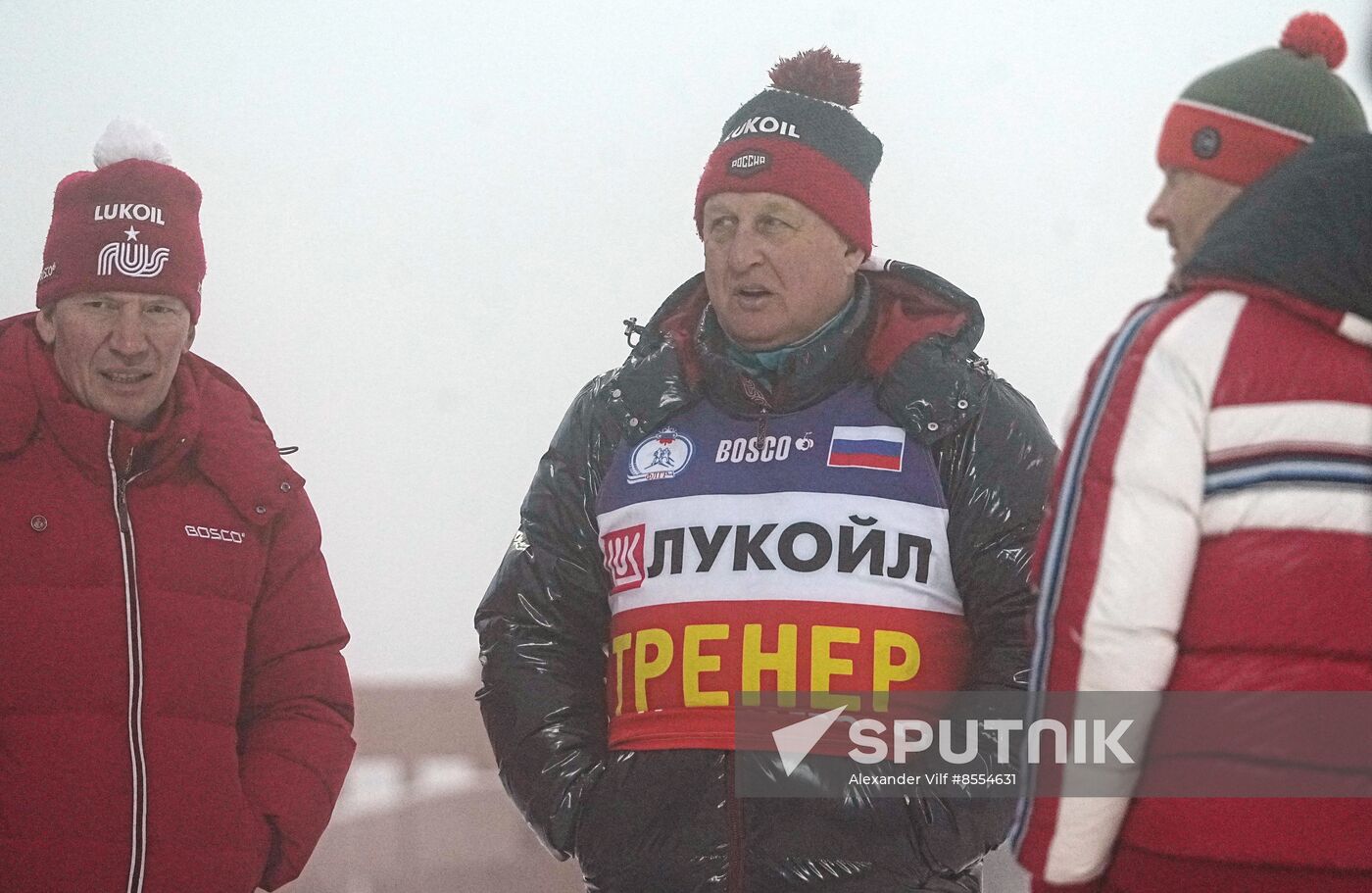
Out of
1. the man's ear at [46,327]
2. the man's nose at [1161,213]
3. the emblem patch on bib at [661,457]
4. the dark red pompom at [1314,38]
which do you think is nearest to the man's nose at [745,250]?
the emblem patch on bib at [661,457]

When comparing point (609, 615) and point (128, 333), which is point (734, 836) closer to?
point (609, 615)

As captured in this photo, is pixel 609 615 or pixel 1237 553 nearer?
pixel 1237 553

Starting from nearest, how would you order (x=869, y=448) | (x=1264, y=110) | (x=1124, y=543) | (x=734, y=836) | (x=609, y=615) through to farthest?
(x=1124, y=543) → (x=1264, y=110) → (x=734, y=836) → (x=869, y=448) → (x=609, y=615)

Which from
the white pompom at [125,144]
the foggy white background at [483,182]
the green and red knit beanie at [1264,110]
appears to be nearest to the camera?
the green and red knit beanie at [1264,110]

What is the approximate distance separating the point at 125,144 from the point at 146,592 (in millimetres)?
636

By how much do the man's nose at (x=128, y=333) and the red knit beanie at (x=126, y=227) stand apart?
1.2 inches

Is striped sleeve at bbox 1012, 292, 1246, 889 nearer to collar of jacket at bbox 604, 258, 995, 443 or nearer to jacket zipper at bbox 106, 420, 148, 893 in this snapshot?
collar of jacket at bbox 604, 258, 995, 443

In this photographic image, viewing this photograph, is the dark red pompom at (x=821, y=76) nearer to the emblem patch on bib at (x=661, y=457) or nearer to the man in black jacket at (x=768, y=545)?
the man in black jacket at (x=768, y=545)

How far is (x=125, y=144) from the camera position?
238cm

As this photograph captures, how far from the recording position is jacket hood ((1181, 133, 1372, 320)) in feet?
4.84

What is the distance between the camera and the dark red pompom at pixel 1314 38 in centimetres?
166

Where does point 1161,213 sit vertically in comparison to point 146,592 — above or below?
above

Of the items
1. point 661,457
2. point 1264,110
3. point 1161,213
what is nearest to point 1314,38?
point 1264,110

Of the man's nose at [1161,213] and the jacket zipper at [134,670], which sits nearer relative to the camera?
the man's nose at [1161,213]
